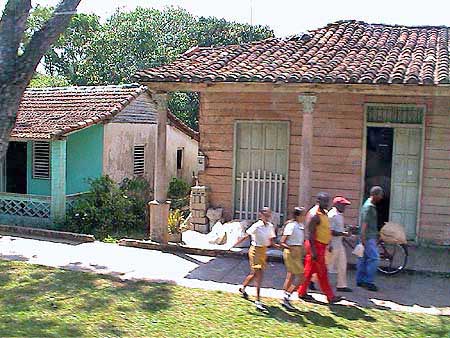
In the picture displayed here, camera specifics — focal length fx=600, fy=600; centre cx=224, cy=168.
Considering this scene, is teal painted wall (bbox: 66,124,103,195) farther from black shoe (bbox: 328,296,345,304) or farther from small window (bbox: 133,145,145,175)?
black shoe (bbox: 328,296,345,304)

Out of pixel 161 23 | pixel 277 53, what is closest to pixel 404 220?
pixel 277 53

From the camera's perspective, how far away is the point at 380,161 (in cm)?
1224

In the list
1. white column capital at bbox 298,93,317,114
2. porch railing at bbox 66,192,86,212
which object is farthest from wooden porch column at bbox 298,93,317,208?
porch railing at bbox 66,192,86,212

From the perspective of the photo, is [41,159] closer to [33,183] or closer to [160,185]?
[33,183]

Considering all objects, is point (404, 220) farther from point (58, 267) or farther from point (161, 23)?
point (161, 23)

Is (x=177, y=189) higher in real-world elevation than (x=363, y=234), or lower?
lower

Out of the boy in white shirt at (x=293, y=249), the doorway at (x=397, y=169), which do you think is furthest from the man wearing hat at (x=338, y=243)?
the doorway at (x=397, y=169)

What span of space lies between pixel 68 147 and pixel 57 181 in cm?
187

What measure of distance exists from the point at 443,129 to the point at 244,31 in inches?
819

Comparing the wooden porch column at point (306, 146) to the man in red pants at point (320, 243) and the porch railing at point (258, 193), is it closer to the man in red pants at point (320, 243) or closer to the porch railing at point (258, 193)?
the porch railing at point (258, 193)

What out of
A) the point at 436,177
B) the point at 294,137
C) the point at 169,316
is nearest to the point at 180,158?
the point at 294,137

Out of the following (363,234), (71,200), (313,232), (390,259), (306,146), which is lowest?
(390,259)

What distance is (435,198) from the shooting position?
11898 millimetres

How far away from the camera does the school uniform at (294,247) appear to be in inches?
312
